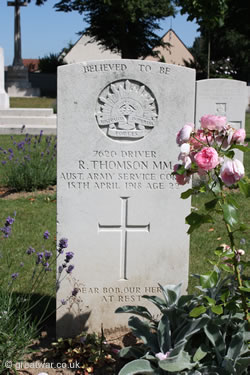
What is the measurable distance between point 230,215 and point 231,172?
9.2 inches

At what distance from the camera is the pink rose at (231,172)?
242cm

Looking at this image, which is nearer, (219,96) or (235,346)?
(235,346)

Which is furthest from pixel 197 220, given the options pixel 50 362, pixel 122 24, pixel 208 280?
pixel 122 24

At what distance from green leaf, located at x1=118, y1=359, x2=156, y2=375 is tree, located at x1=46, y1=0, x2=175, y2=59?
29.2 metres

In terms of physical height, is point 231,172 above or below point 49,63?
below

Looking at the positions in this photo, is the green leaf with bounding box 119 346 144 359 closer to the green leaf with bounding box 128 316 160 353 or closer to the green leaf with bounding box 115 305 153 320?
the green leaf with bounding box 128 316 160 353

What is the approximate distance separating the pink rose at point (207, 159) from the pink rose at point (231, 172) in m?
0.06

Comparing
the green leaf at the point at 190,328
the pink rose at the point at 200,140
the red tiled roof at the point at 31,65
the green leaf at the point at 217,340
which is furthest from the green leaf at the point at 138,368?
the red tiled roof at the point at 31,65

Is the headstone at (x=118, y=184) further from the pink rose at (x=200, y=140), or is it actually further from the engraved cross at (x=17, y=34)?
the engraved cross at (x=17, y=34)

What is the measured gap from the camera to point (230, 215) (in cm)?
251

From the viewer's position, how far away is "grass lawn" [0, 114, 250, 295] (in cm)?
458

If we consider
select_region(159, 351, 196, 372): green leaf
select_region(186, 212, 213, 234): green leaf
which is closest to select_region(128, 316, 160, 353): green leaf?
select_region(159, 351, 196, 372): green leaf

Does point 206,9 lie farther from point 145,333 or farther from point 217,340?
point 217,340

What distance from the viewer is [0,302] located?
320 centimetres
